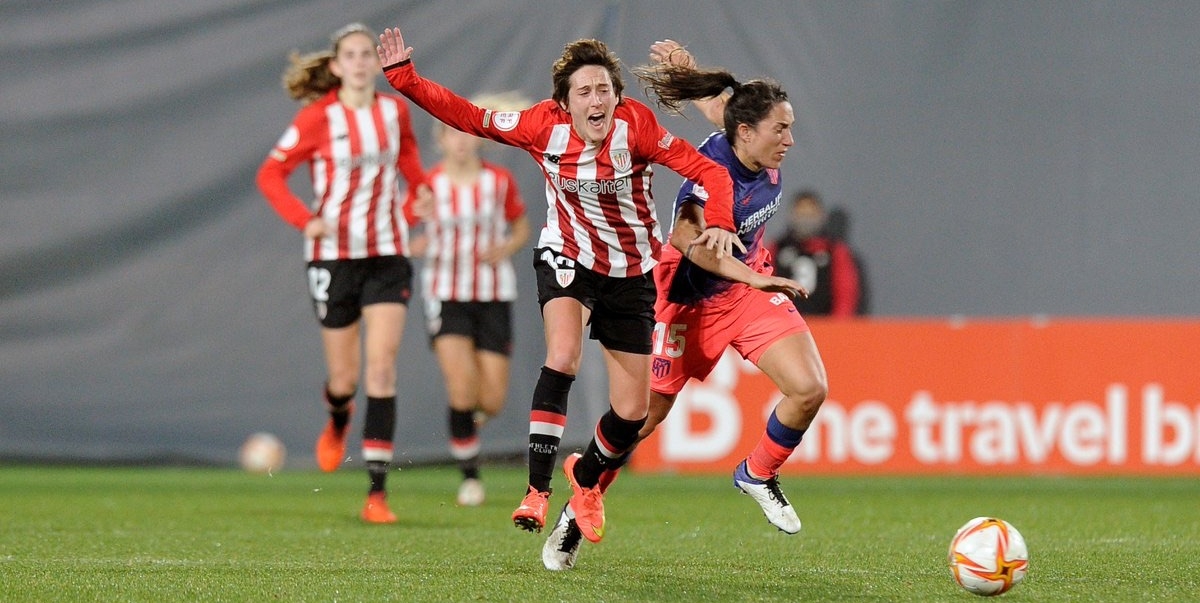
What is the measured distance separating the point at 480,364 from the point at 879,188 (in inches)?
144

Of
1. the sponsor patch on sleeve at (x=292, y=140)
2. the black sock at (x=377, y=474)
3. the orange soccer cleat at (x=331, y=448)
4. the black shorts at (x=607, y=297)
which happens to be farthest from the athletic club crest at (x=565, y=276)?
the orange soccer cleat at (x=331, y=448)

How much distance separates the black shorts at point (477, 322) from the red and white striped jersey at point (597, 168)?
314 centimetres

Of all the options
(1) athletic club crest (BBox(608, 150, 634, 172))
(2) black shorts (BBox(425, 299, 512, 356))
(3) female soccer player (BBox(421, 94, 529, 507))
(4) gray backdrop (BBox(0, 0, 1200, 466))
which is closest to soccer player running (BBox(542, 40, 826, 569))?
(1) athletic club crest (BBox(608, 150, 634, 172))

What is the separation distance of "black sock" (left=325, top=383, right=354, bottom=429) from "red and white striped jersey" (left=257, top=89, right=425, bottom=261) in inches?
28.2

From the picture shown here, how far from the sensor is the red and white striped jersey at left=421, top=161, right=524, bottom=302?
8664mm

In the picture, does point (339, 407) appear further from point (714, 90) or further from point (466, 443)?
point (714, 90)

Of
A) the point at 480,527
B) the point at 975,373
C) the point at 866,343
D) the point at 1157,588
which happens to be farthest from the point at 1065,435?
the point at 1157,588

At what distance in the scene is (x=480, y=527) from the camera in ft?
21.8

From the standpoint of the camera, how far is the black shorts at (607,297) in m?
5.28

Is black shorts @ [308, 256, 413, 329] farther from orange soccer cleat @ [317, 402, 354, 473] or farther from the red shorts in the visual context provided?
the red shorts

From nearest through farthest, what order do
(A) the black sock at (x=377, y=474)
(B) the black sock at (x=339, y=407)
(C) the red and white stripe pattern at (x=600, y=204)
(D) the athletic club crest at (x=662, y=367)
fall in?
(C) the red and white stripe pattern at (x=600, y=204)
(D) the athletic club crest at (x=662, y=367)
(A) the black sock at (x=377, y=474)
(B) the black sock at (x=339, y=407)

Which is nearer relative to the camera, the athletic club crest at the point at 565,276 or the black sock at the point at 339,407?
the athletic club crest at the point at 565,276

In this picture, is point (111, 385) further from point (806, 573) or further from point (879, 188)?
point (806, 573)

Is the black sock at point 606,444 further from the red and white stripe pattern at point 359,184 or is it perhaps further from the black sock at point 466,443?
the black sock at point 466,443
